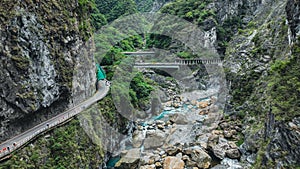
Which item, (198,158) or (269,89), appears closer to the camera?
(198,158)

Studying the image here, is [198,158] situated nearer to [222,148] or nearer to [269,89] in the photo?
[222,148]

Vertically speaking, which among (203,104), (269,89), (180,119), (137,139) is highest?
(269,89)

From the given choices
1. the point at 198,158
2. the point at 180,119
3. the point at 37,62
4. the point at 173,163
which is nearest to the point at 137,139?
the point at 173,163

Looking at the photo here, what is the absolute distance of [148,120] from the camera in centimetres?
2964

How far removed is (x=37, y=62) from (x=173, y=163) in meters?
12.4

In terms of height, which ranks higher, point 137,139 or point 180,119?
point 180,119

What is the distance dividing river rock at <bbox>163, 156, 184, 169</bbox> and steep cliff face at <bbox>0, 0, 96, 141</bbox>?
9.65 meters

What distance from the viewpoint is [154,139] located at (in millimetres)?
23266

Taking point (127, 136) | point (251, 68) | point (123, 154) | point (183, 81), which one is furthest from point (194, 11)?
point (123, 154)

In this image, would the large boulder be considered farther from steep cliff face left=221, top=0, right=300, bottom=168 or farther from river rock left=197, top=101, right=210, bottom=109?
river rock left=197, top=101, right=210, bottom=109

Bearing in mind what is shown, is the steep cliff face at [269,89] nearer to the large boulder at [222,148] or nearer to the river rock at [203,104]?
the large boulder at [222,148]

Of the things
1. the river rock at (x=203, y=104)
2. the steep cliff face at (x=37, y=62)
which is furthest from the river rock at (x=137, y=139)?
the river rock at (x=203, y=104)

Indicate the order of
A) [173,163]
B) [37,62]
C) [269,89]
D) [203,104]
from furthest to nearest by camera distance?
[203,104]
[269,89]
[173,163]
[37,62]

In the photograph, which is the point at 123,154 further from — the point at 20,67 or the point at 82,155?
the point at 20,67
